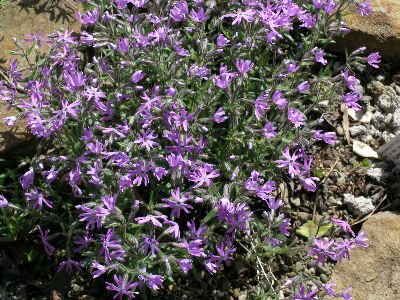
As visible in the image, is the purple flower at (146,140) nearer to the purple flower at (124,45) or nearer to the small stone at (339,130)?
the purple flower at (124,45)

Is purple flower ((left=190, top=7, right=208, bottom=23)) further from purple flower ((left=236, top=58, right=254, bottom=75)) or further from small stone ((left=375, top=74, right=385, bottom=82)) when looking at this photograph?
small stone ((left=375, top=74, right=385, bottom=82))

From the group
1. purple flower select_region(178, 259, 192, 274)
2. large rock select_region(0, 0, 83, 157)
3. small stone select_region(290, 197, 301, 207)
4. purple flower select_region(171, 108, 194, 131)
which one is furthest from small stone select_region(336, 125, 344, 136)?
large rock select_region(0, 0, 83, 157)

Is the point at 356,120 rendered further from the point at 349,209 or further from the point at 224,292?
the point at 224,292

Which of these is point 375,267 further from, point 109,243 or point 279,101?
point 109,243

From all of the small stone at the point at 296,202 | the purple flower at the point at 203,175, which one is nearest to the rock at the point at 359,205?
the small stone at the point at 296,202

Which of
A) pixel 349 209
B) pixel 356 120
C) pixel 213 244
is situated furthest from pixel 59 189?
pixel 356 120
